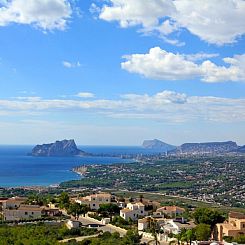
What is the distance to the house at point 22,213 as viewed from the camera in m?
36.8

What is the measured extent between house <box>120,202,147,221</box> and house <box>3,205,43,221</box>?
6.77 m

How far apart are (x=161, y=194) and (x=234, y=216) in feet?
180

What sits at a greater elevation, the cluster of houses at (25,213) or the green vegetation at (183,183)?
the cluster of houses at (25,213)

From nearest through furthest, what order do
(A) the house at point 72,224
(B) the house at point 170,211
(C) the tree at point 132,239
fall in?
(C) the tree at point 132,239, (A) the house at point 72,224, (B) the house at point 170,211

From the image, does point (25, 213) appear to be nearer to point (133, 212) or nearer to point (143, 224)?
point (133, 212)

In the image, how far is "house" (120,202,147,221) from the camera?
128ft

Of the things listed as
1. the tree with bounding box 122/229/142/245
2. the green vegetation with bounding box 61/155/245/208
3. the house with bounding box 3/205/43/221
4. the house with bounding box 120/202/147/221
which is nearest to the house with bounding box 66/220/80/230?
the house with bounding box 3/205/43/221

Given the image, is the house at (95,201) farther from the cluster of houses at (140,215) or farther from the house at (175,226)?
the house at (175,226)

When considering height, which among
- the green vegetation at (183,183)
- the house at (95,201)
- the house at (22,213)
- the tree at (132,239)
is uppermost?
the house at (95,201)

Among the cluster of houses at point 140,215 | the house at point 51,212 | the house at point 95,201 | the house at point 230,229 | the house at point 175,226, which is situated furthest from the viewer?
the house at point 95,201

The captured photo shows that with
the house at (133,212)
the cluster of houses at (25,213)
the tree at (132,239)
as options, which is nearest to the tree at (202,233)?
the tree at (132,239)

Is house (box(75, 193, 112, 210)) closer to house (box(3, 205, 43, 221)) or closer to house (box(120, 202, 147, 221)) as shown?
house (box(120, 202, 147, 221))

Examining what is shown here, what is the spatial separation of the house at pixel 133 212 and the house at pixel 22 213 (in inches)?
267

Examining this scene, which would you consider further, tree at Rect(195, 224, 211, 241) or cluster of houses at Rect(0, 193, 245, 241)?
cluster of houses at Rect(0, 193, 245, 241)
